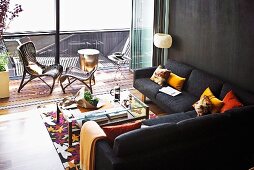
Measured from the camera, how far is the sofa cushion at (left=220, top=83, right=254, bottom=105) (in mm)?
4806

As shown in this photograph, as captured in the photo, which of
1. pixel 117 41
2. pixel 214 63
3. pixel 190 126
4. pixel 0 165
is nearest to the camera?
pixel 190 126

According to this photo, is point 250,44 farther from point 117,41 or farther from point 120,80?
point 117,41

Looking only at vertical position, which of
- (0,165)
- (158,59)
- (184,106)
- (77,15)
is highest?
(77,15)

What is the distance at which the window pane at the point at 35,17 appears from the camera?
7.28 m

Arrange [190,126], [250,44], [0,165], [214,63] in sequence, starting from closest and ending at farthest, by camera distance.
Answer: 1. [190,126]
2. [0,165]
3. [250,44]
4. [214,63]

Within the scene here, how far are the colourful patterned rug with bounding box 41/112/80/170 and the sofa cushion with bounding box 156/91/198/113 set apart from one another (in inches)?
57.5

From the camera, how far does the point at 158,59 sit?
24.4 feet

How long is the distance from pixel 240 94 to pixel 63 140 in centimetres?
264

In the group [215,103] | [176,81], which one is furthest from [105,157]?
[176,81]

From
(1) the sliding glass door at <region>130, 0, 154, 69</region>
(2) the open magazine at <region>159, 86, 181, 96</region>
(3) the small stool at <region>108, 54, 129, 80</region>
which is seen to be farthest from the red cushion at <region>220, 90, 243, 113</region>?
(3) the small stool at <region>108, 54, 129, 80</region>

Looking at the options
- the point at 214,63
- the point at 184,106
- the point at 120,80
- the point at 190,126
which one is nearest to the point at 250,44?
the point at 214,63

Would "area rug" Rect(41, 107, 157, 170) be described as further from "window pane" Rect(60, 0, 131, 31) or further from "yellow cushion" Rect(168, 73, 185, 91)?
"window pane" Rect(60, 0, 131, 31)

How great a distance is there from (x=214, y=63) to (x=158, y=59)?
1.81 meters

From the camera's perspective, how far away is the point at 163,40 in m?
6.68
